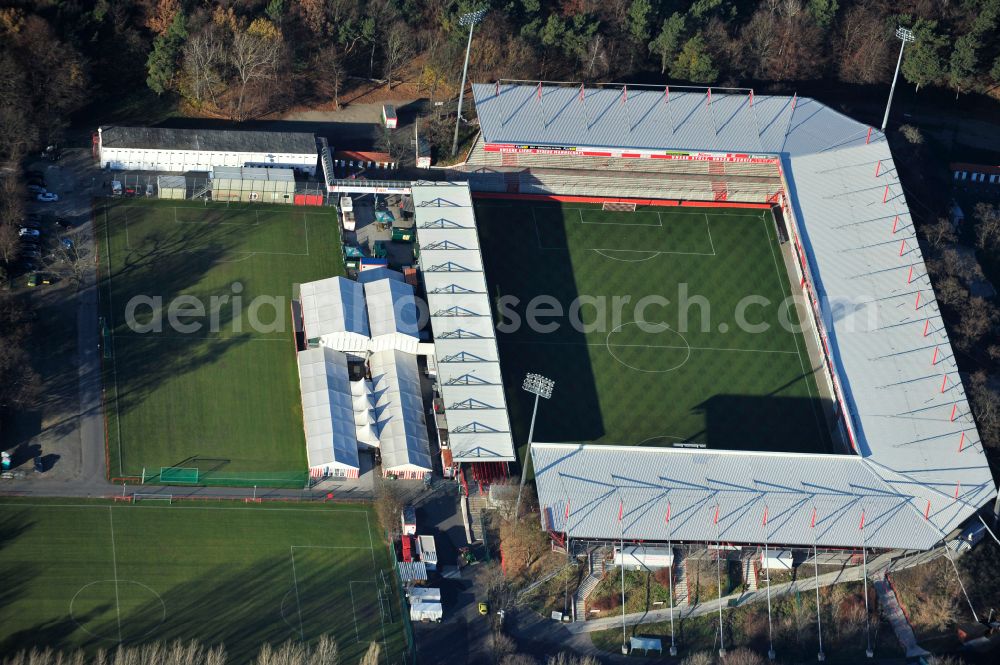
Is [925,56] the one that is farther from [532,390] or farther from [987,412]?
[532,390]

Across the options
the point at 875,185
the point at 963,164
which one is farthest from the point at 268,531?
the point at 963,164

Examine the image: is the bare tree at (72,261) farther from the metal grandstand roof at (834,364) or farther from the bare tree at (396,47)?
the metal grandstand roof at (834,364)

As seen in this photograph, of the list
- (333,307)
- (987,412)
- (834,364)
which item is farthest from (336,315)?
(987,412)

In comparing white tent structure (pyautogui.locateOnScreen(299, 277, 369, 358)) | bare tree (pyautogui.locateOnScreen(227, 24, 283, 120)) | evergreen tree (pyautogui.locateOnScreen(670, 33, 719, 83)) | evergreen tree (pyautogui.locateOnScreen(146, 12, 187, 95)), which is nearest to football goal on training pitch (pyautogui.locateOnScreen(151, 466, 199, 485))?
white tent structure (pyautogui.locateOnScreen(299, 277, 369, 358))

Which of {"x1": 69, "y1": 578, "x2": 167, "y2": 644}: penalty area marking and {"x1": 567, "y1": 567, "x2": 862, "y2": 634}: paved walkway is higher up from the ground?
{"x1": 69, "y1": 578, "x2": 167, "y2": 644}: penalty area marking

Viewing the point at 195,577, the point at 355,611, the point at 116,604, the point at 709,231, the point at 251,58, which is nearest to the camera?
the point at 116,604

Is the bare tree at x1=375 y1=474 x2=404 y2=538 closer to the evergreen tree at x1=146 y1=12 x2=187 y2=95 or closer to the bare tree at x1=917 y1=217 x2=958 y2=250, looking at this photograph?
the evergreen tree at x1=146 y1=12 x2=187 y2=95
